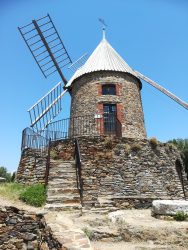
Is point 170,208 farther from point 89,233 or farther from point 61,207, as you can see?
point 61,207

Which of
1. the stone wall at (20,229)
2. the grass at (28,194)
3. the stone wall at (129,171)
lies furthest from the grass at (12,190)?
the stone wall at (129,171)

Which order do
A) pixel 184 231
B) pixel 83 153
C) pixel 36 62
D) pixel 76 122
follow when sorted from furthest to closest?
pixel 36 62, pixel 76 122, pixel 83 153, pixel 184 231

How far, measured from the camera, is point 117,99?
52.7ft

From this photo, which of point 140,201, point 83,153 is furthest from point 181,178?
point 83,153

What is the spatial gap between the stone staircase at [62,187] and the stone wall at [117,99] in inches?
180

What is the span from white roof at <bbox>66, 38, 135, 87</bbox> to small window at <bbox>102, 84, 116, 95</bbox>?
1.05 meters

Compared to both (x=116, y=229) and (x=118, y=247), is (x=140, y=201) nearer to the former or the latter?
(x=116, y=229)

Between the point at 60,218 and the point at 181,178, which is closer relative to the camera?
the point at 60,218

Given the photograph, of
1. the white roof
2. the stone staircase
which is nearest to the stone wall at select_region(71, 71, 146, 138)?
the white roof

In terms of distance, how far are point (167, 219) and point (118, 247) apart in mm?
2573

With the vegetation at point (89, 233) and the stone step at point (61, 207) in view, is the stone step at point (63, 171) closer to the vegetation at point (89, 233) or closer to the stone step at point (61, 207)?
the stone step at point (61, 207)

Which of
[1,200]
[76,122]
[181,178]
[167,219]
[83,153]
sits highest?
[76,122]

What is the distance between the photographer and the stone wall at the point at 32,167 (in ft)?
40.5

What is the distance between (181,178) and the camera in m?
14.5
